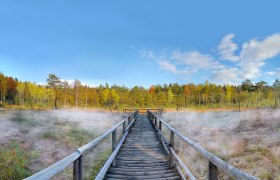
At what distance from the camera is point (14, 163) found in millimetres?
8250

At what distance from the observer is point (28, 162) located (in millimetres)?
8750

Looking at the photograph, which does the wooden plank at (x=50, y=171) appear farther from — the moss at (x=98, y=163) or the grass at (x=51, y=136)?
the grass at (x=51, y=136)

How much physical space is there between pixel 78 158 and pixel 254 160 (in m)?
7.66

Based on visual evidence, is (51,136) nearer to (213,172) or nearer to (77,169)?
(77,169)

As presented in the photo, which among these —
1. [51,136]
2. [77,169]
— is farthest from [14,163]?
[77,169]

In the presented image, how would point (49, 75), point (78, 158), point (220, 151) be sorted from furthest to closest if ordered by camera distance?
point (49, 75), point (220, 151), point (78, 158)

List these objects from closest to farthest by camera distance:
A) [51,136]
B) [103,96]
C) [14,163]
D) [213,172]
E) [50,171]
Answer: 1. [50,171]
2. [213,172]
3. [14,163]
4. [51,136]
5. [103,96]

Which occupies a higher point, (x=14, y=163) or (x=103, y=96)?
(x=103, y=96)

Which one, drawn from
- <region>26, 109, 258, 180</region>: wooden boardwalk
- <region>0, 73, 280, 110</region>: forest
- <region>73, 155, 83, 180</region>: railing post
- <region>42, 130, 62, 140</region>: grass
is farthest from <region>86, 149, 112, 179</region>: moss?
<region>0, 73, 280, 110</region>: forest

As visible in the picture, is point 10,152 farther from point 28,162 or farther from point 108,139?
point 108,139

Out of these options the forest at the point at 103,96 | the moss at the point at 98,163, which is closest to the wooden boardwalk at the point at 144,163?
the moss at the point at 98,163

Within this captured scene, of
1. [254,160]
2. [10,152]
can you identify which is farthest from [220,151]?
[10,152]

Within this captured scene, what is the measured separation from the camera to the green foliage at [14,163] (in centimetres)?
752

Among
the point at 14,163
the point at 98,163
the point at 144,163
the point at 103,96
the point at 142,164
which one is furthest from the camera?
the point at 103,96
